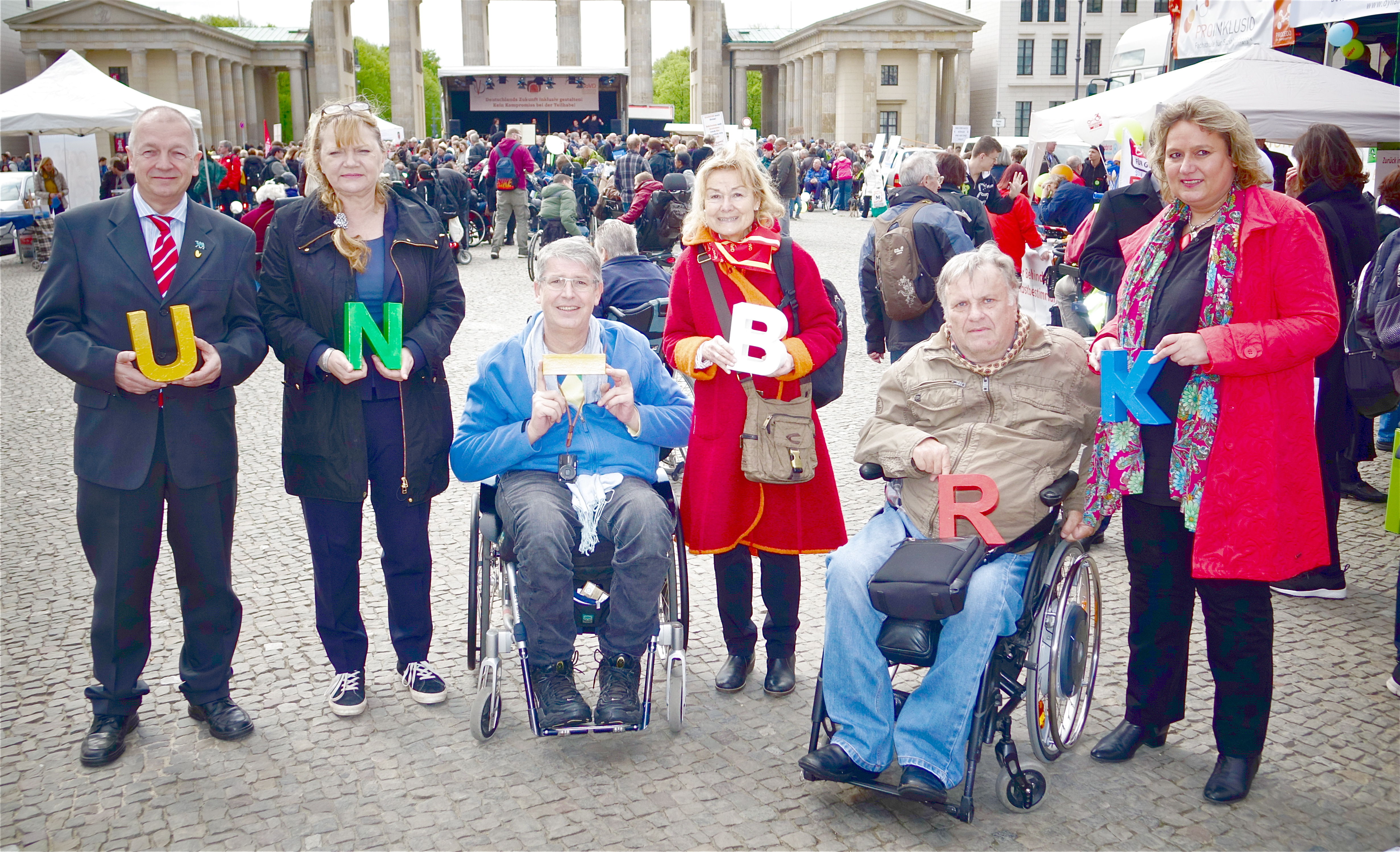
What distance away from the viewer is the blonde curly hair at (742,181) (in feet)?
12.5

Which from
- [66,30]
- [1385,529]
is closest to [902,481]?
[1385,529]

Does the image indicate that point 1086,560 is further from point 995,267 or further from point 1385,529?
point 1385,529

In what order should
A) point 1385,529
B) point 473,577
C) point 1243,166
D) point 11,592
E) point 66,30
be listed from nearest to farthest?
point 1243,166, point 473,577, point 11,592, point 1385,529, point 66,30

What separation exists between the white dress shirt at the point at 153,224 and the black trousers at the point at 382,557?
2.66 ft

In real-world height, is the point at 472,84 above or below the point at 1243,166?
above

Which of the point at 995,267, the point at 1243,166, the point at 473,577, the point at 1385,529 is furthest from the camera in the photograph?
the point at 1385,529

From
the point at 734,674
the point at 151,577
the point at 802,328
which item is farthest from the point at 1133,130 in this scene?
the point at 151,577

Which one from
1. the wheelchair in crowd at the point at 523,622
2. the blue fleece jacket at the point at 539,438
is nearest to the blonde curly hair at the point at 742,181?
the blue fleece jacket at the point at 539,438

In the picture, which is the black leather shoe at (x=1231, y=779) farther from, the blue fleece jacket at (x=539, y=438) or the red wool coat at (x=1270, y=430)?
the blue fleece jacket at (x=539, y=438)

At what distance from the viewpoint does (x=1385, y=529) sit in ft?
18.9

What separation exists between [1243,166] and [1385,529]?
356 cm

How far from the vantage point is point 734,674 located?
13.4ft

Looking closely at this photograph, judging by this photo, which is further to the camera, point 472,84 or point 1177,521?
point 472,84

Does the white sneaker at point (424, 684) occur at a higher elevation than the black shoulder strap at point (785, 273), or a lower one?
lower
